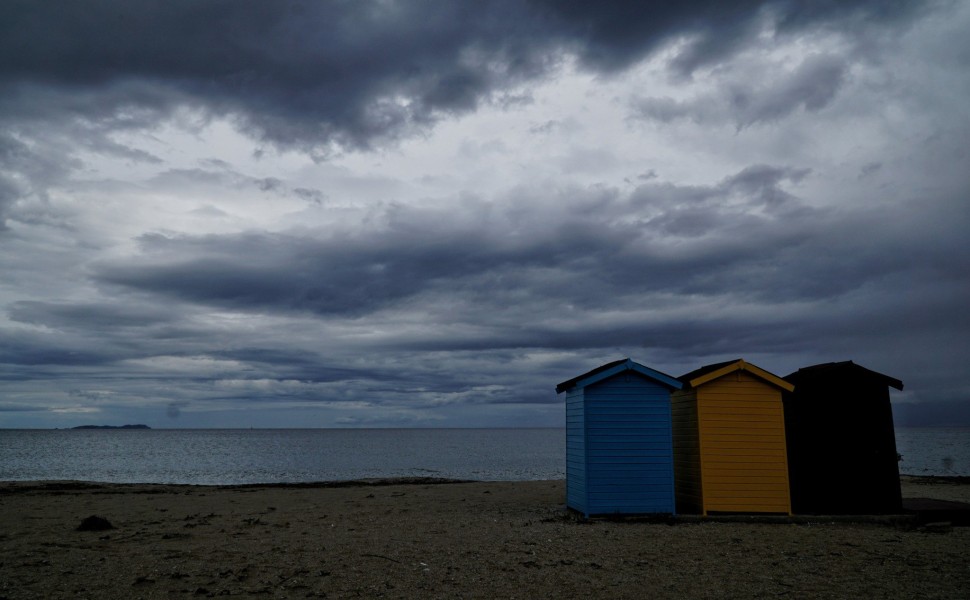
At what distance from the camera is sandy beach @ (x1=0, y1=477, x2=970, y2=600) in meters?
9.23

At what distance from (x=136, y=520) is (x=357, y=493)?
984cm

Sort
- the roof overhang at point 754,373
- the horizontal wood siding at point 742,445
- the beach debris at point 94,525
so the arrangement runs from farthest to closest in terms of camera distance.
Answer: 1. the roof overhang at point 754,373
2. the horizontal wood siding at point 742,445
3. the beach debris at point 94,525

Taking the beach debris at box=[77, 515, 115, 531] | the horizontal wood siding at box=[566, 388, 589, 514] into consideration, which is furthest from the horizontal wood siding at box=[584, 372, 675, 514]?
the beach debris at box=[77, 515, 115, 531]

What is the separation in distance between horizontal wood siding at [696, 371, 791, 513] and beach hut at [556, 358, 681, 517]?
1011 millimetres

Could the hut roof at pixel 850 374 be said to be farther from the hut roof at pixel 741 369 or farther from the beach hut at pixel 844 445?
the hut roof at pixel 741 369

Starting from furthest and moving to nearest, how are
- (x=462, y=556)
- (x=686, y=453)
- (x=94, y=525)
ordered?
(x=686, y=453) → (x=94, y=525) → (x=462, y=556)

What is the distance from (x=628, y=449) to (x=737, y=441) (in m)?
2.68

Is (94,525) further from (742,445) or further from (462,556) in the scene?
(742,445)

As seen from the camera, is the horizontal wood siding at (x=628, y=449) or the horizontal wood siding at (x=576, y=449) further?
the horizontal wood siding at (x=576, y=449)

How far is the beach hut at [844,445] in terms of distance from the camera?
16.0 m

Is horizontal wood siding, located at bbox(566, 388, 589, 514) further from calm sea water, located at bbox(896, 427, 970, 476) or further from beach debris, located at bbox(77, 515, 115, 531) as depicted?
calm sea water, located at bbox(896, 427, 970, 476)

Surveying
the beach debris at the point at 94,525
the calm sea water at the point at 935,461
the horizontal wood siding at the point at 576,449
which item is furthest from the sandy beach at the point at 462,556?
the calm sea water at the point at 935,461

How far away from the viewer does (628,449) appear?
15477 mm

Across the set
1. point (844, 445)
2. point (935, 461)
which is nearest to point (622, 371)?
point (844, 445)
